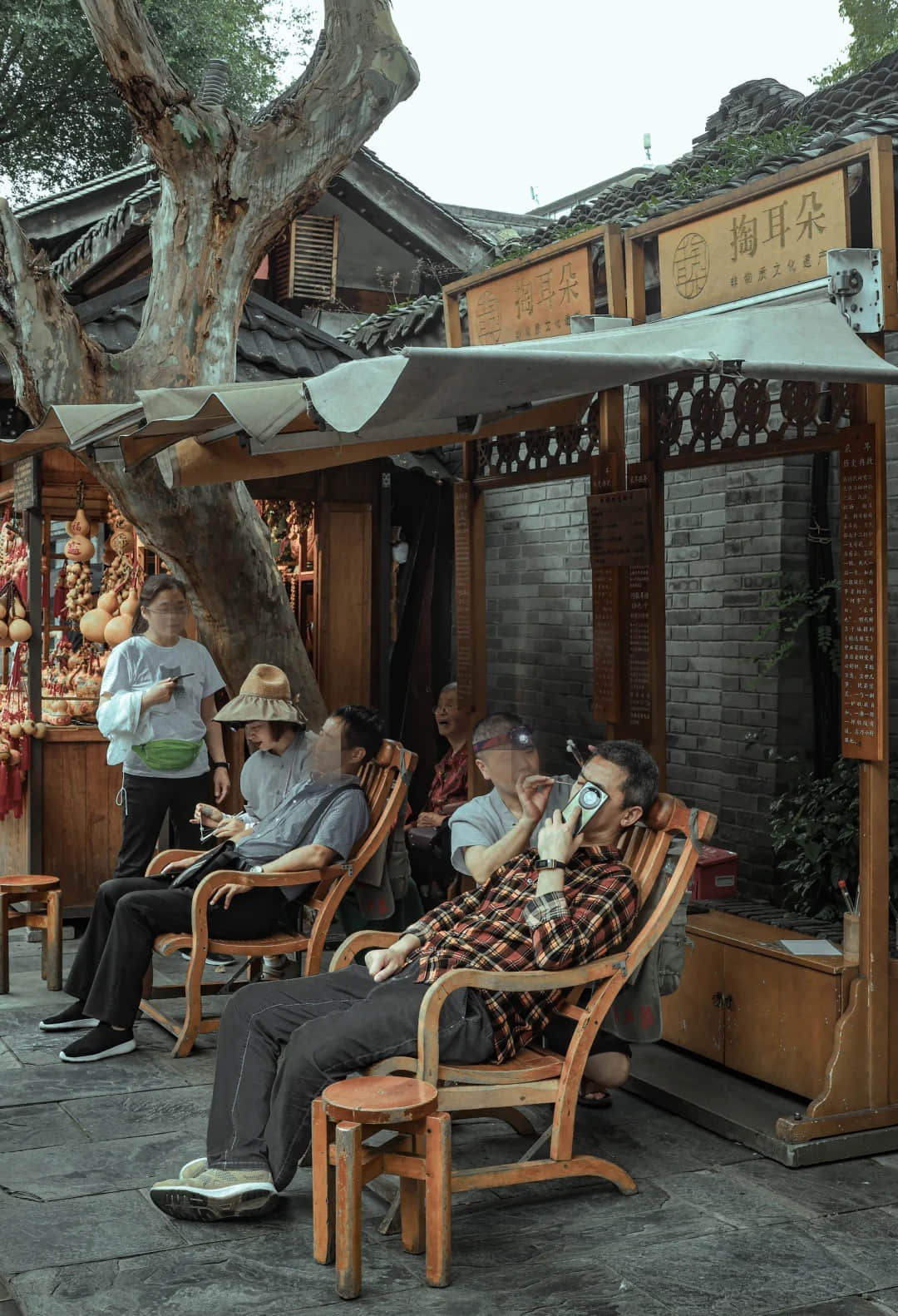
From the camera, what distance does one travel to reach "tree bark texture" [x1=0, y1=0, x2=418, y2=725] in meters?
5.61

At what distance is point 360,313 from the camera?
41.2ft

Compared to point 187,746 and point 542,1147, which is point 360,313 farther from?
point 542,1147

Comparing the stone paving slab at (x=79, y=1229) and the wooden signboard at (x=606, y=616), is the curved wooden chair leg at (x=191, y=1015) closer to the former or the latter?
the stone paving slab at (x=79, y=1229)

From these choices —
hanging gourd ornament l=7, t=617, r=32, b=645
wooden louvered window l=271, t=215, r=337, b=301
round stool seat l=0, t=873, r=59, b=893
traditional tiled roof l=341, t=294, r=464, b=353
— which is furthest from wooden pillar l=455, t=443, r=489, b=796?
wooden louvered window l=271, t=215, r=337, b=301

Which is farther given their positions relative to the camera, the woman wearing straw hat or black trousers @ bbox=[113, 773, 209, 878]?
black trousers @ bbox=[113, 773, 209, 878]

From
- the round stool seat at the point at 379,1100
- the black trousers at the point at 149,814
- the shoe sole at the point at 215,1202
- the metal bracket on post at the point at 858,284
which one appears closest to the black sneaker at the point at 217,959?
the black trousers at the point at 149,814

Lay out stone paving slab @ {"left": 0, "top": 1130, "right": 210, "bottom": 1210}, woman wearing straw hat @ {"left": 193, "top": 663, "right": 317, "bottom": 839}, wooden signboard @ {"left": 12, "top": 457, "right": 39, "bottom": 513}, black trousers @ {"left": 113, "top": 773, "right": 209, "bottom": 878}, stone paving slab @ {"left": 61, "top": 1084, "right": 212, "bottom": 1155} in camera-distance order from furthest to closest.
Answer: wooden signboard @ {"left": 12, "top": 457, "right": 39, "bottom": 513} < black trousers @ {"left": 113, "top": 773, "right": 209, "bottom": 878} < woman wearing straw hat @ {"left": 193, "top": 663, "right": 317, "bottom": 839} < stone paving slab @ {"left": 61, "top": 1084, "right": 212, "bottom": 1155} < stone paving slab @ {"left": 0, "top": 1130, "right": 210, "bottom": 1210}

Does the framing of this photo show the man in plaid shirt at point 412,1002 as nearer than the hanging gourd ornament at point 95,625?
Yes

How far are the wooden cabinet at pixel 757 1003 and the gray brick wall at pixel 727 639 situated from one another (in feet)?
5.23

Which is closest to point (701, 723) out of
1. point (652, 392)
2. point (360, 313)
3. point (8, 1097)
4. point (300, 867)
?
point (652, 392)

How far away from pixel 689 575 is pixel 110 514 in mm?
3160

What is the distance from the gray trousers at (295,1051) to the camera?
3.51 metres

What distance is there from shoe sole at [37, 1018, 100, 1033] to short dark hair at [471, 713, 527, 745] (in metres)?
1.87

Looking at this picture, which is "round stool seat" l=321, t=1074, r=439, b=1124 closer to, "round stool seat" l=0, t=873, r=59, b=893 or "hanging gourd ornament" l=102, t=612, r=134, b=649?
"round stool seat" l=0, t=873, r=59, b=893
